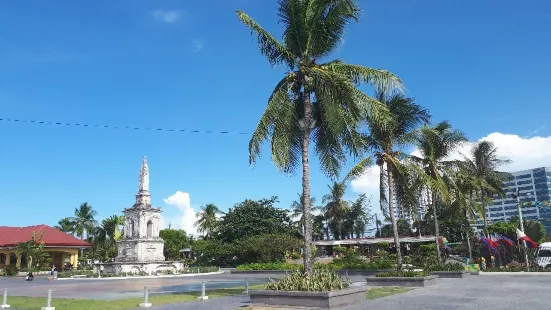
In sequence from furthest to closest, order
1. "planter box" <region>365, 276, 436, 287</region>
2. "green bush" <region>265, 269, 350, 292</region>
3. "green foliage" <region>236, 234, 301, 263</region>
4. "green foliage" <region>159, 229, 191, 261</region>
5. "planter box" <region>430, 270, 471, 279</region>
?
"green foliage" <region>159, 229, 191, 261</region>, "green foliage" <region>236, 234, 301, 263</region>, "planter box" <region>430, 270, 471, 279</region>, "planter box" <region>365, 276, 436, 287</region>, "green bush" <region>265, 269, 350, 292</region>

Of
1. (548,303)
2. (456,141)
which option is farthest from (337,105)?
(456,141)

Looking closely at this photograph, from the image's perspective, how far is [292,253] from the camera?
4909 centimetres

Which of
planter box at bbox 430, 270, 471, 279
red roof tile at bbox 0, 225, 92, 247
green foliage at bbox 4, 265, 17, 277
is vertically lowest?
green foliage at bbox 4, 265, 17, 277

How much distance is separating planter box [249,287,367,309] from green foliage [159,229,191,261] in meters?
54.4

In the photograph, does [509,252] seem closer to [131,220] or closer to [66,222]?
[131,220]

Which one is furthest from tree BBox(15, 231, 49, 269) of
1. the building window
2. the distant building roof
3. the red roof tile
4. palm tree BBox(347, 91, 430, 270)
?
palm tree BBox(347, 91, 430, 270)

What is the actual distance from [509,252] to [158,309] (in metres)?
28.0

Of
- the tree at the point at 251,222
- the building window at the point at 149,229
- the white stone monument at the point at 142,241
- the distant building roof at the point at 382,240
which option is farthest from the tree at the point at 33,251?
the distant building roof at the point at 382,240

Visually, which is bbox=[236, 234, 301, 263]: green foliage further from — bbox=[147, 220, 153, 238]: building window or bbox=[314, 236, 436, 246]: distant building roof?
bbox=[314, 236, 436, 246]: distant building roof

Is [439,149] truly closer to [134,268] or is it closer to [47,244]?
[134,268]

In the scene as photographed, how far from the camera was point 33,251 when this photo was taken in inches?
1811

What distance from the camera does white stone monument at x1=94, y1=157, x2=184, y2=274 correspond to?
41.4 metres

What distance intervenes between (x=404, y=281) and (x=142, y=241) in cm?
2961

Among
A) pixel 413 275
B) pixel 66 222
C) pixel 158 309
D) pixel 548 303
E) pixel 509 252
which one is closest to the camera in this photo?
pixel 548 303
